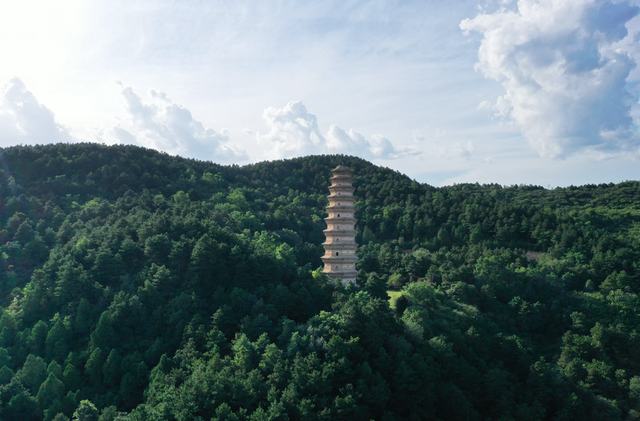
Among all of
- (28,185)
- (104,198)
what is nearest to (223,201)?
(104,198)

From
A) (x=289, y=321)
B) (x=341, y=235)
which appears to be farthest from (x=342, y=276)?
(x=289, y=321)

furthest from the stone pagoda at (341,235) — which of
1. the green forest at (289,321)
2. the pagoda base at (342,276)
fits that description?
the green forest at (289,321)

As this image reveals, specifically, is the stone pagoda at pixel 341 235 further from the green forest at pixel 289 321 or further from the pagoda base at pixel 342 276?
the green forest at pixel 289 321

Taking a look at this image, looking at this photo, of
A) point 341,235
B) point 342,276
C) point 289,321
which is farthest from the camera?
point 341,235

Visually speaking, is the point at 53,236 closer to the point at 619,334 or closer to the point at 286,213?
the point at 286,213

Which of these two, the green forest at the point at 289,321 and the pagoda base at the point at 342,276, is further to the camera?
the pagoda base at the point at 342,276

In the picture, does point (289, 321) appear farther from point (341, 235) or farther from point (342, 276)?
point (341, 235)
